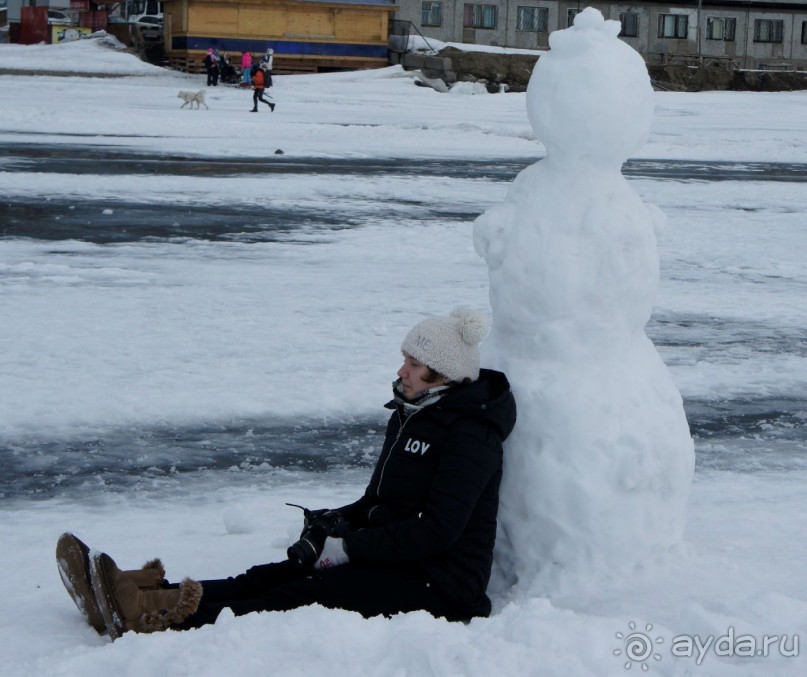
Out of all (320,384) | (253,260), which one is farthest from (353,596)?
(253,260)

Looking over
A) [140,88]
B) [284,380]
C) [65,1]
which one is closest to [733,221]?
[284,380]

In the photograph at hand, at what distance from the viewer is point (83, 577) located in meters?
3.47

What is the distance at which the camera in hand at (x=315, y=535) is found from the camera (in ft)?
12.0

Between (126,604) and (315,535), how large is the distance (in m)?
0.61

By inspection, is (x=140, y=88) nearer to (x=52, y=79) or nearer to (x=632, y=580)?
(x=52, y=79)

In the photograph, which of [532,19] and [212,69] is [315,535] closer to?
[212,69]

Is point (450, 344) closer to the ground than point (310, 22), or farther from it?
closer to the ground

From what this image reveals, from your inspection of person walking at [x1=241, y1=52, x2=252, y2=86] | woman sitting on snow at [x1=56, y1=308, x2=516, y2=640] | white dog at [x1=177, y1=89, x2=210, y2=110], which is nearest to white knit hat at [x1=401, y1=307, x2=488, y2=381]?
woman sitting on snow at [x1=56, y1=308, x2=516, y2=640]

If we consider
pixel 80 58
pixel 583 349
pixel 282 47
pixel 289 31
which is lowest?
pixel 583 349

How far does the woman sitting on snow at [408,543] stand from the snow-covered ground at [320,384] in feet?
0.59

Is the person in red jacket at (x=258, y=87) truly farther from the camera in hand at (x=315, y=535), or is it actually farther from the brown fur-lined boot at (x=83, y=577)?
the brown fur-lined boot at (x=83, y=577)

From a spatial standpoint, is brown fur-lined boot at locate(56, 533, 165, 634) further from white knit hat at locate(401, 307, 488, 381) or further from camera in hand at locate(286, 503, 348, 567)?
white knit hat at locate(401, 307, 488, 381)

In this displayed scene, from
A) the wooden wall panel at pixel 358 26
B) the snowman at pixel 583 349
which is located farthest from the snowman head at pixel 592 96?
the wooden wall panel at pixel 358 26

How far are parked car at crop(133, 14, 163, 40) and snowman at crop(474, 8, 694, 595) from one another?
51896 millimetres
